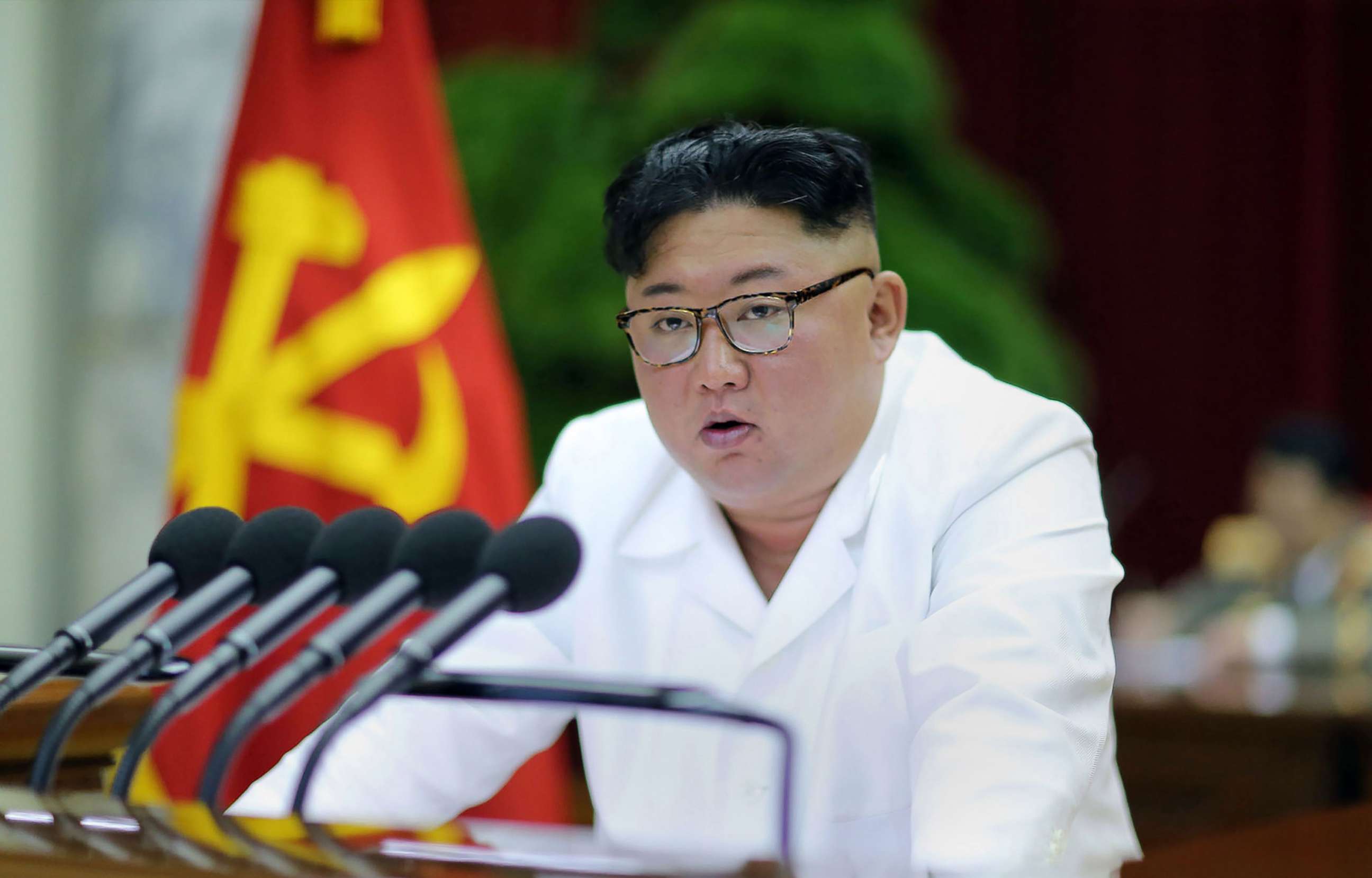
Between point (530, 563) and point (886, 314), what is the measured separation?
597 mm

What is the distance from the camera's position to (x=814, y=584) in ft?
5.15

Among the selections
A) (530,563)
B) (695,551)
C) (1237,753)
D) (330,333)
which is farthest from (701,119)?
(530,563)

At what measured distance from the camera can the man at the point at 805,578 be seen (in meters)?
1.32

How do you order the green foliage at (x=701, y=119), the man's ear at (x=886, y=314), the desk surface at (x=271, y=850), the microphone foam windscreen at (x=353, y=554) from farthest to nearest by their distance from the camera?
the green foliage at (x=701, y=119) < the man's ear at (x=886, y=314) < the microphone foam windscreen at (x=353, y=554) < the desk surface at (x=271, y=850)

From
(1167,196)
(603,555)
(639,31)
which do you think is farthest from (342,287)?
(1167,196)

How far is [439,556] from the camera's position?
111 cm

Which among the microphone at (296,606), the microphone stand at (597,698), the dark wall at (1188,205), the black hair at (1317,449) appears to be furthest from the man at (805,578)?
the dark wall at (1188,205)

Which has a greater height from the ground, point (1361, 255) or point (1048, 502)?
point (1361, 255)

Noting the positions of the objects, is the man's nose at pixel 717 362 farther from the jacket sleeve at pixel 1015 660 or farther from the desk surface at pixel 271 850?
the desk surface at pixel 271 850

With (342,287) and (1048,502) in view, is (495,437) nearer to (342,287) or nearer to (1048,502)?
(342,287)

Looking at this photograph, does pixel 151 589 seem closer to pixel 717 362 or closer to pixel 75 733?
pixel 75 733

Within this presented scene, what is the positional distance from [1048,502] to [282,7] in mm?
1511

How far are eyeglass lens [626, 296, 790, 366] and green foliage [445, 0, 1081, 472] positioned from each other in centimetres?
263

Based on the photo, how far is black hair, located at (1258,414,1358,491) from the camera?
4.76m
